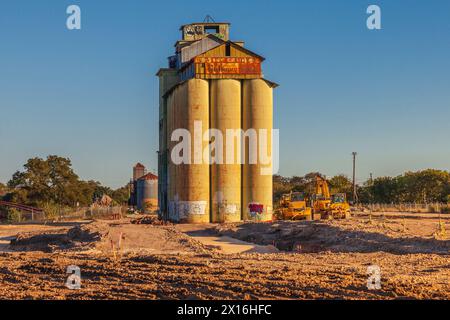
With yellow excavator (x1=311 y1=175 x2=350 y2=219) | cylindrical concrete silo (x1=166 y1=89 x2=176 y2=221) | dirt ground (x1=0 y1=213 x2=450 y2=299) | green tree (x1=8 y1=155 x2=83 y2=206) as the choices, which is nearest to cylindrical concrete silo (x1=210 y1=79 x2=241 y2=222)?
cylindrical concrete silo (x1=166 y1=89 x2=176 y2=221)

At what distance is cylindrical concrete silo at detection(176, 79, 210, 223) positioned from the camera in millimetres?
53594

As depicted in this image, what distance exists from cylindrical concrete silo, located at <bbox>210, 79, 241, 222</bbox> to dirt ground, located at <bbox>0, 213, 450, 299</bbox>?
13.4 metres

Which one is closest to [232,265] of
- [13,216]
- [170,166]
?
[170,166]

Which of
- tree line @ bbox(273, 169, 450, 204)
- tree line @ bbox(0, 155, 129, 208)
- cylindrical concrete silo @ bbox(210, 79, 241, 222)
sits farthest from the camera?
tree line @ bbox(273, 169, 450, 204)

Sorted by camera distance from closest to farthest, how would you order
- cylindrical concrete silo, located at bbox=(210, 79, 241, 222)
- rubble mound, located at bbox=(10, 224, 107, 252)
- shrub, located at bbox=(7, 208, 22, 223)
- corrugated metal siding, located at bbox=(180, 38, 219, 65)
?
rubble mound, located at bbox=(10, 224, 107, 252) < cylindrical concrete silo, located at bbox=(210, 79, 241, 222) < corrugated metal siding, located at bbox=(180, 38, 219, 65) < shrub, located at bbox=(7, 208, 22, 223)

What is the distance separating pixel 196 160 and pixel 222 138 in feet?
7.90

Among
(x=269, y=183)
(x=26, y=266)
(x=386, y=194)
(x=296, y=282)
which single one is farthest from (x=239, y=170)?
(x=386, y=194)

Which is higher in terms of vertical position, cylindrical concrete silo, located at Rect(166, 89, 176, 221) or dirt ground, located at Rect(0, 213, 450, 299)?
cylindrical concrete silo, located at Rect(166, 89, 176, 221)

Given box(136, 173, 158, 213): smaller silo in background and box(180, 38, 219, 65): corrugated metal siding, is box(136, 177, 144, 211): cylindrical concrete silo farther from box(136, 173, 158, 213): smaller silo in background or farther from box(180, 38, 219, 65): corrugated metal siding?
box(180, 38, 219, 65): corrugated metal siding

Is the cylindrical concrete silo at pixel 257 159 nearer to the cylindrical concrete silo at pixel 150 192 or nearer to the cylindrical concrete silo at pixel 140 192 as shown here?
the cylindrical concrete silo at pixel 150 192

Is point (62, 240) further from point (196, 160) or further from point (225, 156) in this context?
point (225, 156)

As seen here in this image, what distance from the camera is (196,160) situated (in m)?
53.5
